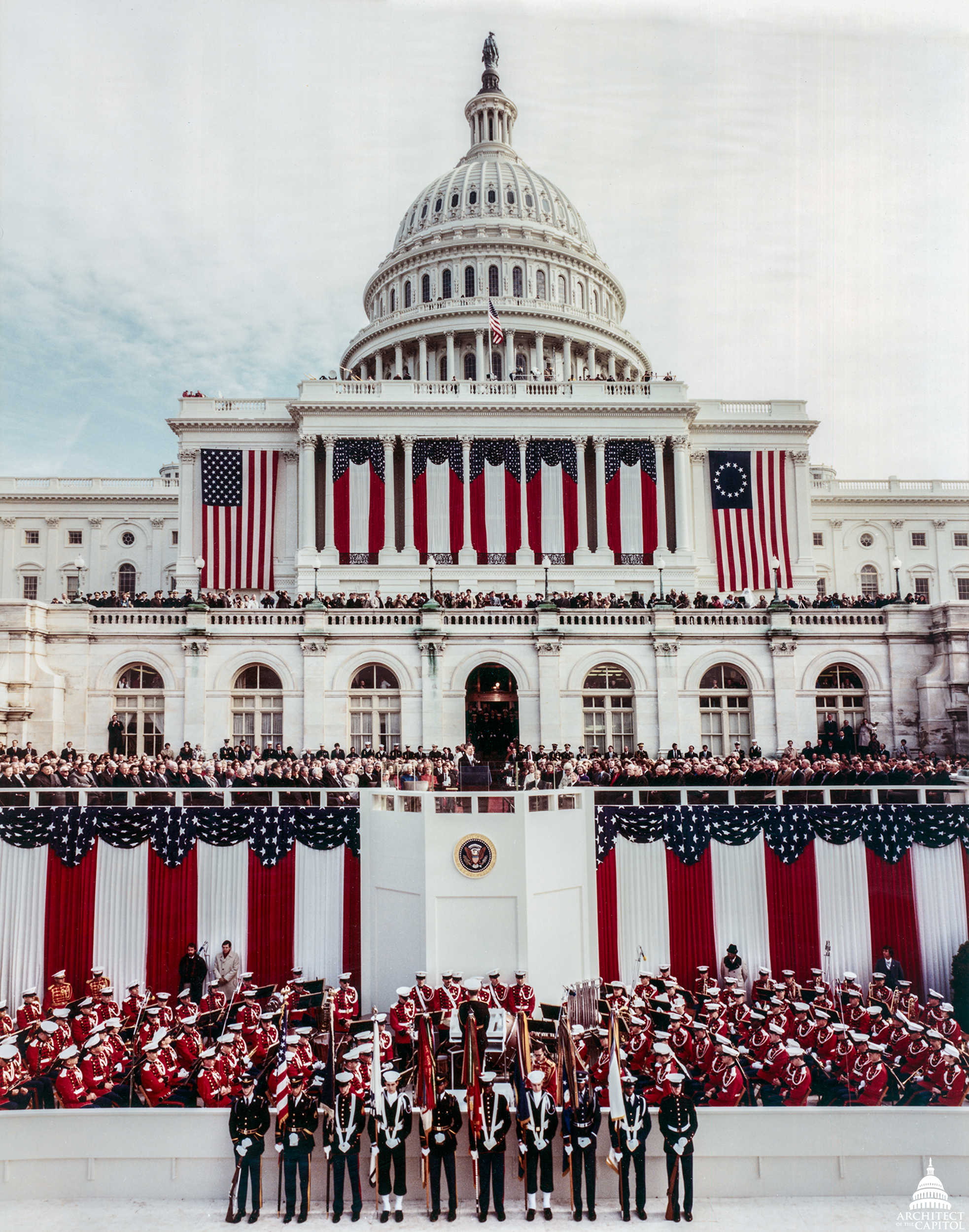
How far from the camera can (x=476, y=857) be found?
20734 millimetres

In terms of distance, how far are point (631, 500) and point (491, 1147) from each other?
38.7 meters

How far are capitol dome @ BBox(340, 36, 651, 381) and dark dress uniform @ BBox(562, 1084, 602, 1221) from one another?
5443cm

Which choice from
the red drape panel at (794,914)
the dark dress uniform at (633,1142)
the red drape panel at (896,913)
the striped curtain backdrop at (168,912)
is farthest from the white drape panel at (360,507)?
the dark dress uniform at (633,1142)

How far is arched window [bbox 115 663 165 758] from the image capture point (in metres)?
32.8

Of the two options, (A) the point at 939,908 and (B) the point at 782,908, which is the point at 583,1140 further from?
(A) the point at 939,908

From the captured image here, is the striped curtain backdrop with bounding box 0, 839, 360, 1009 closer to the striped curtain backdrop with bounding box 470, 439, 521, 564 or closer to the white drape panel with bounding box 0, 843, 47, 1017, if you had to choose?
the white drape panel with bounding box 0, 843, 47, 1017

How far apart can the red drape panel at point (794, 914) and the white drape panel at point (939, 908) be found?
8.11 ft

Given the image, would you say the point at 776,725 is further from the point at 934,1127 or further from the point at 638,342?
the point at 638,342

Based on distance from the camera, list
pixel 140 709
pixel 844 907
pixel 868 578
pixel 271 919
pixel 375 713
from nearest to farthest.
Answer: pixel 844 907, pixel 271 919, pixel 140 709, pixel 375 713, pixel 868 578

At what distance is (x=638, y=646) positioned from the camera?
33750 millimetres

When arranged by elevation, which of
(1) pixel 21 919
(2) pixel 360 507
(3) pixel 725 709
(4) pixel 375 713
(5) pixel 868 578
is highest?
(2) pixel 360 507

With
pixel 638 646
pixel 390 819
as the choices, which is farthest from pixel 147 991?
pixel 638 646

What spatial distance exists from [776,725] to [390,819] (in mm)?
16979

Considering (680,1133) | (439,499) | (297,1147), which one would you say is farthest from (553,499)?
(297,1147)
